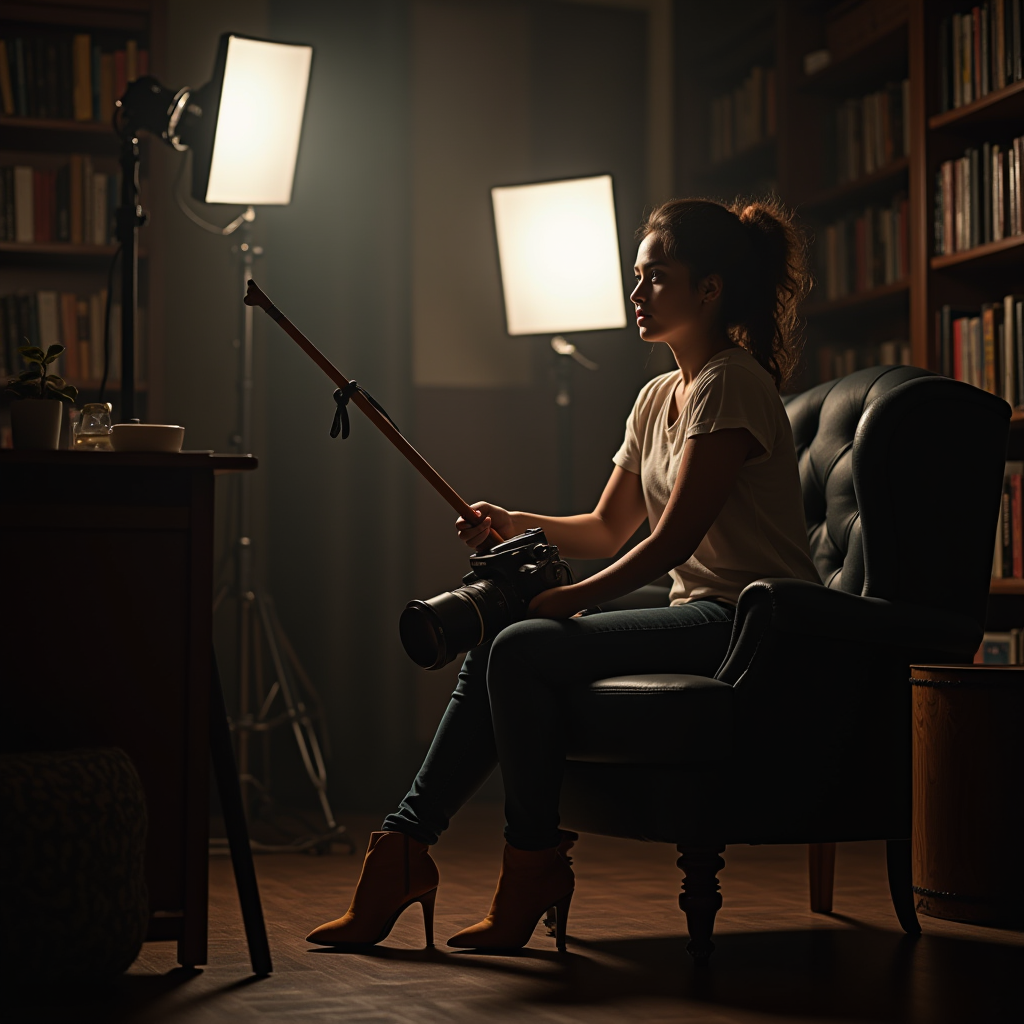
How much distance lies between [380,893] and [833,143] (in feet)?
8.79

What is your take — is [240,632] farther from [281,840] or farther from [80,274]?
[80,274]

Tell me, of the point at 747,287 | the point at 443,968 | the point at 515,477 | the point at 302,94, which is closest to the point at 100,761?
the point at 443,968

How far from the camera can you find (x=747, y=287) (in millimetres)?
2182

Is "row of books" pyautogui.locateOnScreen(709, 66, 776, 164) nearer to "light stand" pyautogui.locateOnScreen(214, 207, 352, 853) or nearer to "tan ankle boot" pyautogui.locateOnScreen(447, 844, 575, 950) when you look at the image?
"light stand" pyautogui.locateOnScreen(214, 207, 352, 853)

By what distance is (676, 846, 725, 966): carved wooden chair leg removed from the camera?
1845mm

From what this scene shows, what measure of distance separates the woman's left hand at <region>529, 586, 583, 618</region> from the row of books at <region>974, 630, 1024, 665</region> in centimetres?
146

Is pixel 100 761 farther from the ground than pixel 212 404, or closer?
closer

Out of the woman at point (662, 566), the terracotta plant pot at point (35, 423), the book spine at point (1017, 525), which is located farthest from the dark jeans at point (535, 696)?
the book spine at point (1017, 525)

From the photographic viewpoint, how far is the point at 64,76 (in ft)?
11.9

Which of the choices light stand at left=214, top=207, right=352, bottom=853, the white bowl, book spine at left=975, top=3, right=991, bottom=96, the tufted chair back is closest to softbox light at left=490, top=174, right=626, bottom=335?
light stand at left=214, top=207, right=352, bottom=853

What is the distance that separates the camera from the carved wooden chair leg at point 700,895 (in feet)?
6.05

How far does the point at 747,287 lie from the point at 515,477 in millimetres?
1982

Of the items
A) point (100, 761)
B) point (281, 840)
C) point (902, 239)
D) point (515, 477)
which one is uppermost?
point (902, 239)

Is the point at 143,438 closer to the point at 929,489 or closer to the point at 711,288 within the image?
the point at 711,288
